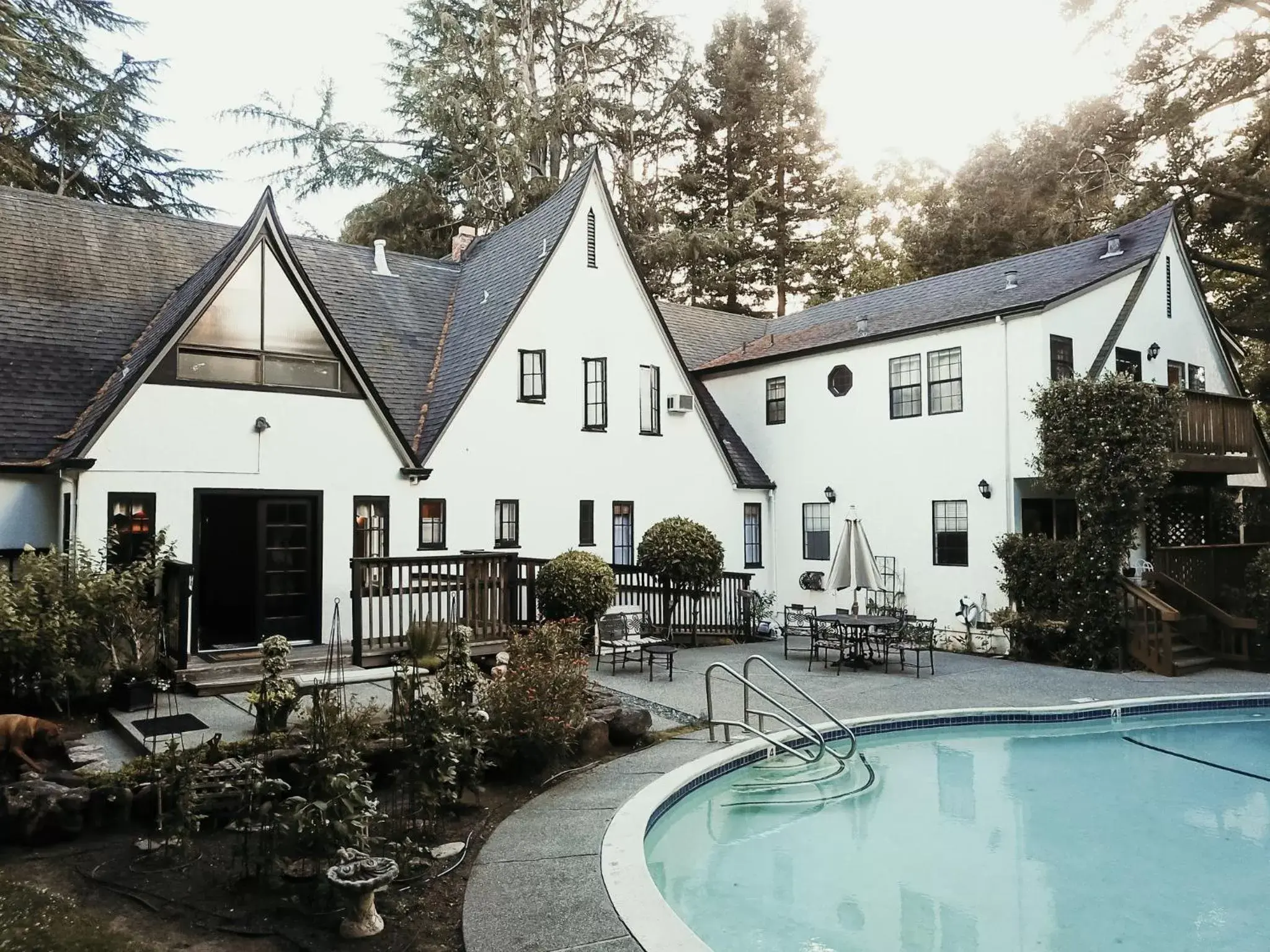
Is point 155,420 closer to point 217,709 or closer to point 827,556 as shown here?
point 217,709

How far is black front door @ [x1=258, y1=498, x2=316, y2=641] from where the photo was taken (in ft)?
41.2

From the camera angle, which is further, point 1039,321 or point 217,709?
point 1039,321

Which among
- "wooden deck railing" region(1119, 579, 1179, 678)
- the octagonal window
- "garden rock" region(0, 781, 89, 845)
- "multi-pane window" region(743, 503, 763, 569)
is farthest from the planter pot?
the octagonal window

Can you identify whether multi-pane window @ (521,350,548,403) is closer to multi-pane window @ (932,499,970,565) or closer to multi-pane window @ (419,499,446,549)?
multi-pane window @ (419,499,446,549)

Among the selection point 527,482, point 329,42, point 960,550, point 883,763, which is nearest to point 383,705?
point 883,763

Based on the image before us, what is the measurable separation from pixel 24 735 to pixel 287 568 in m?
5.74

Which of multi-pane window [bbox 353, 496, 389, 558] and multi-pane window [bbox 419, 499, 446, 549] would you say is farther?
multi-pane window [bbox 419, 499, 446, 549]

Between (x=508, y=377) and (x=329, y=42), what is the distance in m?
19.7

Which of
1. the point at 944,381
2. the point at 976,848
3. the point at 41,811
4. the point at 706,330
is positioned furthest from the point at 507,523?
the point at 976,848

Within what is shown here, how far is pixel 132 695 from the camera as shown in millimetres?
9102

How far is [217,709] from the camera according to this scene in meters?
9.38

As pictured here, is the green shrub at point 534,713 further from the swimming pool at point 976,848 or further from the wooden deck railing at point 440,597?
the wooden deck railing at point 440,597

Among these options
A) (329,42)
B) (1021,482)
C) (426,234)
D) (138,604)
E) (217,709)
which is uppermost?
(329,42)

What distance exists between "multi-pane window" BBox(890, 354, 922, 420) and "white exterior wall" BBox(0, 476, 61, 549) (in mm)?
14588
